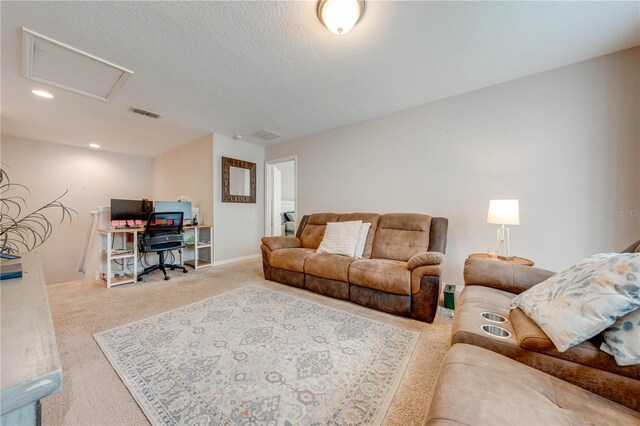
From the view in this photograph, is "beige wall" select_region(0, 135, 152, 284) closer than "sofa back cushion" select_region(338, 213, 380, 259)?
No

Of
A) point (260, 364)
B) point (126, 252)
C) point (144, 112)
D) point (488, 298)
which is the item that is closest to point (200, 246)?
point (126, 252)

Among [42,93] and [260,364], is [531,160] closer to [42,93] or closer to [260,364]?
[260,364]

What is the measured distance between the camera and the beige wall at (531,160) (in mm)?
2049

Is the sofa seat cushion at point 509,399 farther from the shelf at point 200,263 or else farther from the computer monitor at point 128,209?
the computer monitor at point 128,209

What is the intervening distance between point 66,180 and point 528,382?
23.9 ft

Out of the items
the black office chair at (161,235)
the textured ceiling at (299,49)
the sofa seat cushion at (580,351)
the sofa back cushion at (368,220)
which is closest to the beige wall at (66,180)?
the textured ceiling at (299,49)

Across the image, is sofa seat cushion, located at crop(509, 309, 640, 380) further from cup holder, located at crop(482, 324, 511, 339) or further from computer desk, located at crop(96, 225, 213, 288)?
computer desk, located at crop(96, 225, 213, 288)

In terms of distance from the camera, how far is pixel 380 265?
7.73 ft

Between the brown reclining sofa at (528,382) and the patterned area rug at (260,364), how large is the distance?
59cm

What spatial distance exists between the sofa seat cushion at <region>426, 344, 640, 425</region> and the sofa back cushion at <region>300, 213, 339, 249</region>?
2.62 m

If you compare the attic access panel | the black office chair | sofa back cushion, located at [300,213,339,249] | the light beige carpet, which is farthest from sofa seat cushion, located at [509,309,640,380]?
the black office chair

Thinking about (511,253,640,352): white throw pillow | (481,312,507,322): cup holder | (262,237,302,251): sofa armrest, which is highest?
(511,253,640,352): white throw pillow

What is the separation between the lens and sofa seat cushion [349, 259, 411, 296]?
214 centimetres

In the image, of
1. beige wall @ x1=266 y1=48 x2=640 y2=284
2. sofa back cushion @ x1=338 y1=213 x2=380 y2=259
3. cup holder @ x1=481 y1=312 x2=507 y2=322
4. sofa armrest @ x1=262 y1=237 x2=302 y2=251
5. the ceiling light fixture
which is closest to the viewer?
cup holder @ x1=481 y1=312 x2=507 y2=322
